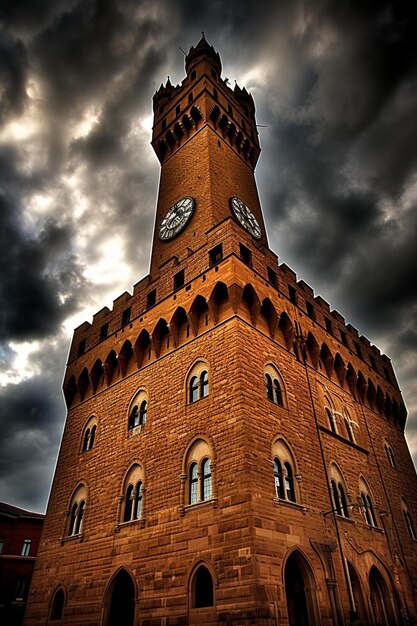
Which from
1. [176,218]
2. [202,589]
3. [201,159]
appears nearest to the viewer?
[202,589]

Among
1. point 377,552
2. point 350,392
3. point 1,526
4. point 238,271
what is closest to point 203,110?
point 238,271

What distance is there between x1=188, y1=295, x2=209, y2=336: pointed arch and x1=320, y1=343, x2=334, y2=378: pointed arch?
22.3 feet

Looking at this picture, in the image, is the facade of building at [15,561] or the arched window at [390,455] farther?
the facade of building at [15,561]

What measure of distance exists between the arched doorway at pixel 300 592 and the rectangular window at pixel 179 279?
1122cm

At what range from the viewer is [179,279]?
19.8 metres

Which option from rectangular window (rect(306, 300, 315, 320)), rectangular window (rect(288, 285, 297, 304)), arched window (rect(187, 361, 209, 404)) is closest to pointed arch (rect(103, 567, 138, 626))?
arched window (rect(187, 361, 209, 404))

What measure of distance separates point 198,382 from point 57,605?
1037 centimetres

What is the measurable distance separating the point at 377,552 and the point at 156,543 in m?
9.20

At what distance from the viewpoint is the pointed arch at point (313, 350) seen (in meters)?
20.3

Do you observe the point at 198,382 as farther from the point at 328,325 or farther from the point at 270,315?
the point at 328,325

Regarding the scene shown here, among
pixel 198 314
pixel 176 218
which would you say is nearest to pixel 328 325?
pixel 198 314

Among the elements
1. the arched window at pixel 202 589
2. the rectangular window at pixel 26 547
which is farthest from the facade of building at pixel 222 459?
the rectangular window at pixel 26 547

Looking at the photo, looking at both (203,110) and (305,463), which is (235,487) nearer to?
(305,463)

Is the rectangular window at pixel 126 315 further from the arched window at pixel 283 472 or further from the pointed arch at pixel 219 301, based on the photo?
the arched window at pixel 283 472
